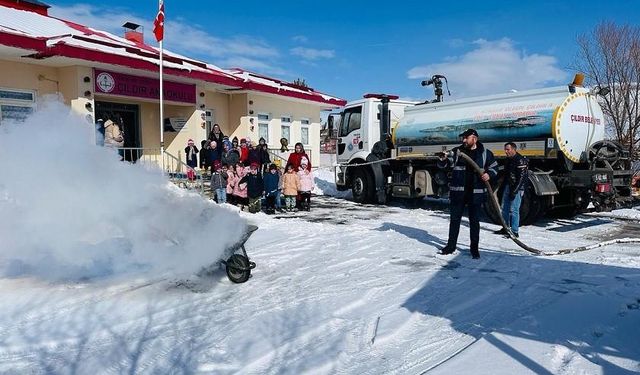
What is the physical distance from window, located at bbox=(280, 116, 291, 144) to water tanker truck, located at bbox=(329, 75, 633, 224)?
8.62m

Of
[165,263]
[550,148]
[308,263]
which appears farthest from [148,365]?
[550,148]

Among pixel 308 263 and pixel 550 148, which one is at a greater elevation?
pixel 550 148

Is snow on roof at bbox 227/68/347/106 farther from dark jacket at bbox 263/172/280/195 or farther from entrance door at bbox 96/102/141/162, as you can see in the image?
dark jacket at bbox 263/172/280/195

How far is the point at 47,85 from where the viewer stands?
13.3 m

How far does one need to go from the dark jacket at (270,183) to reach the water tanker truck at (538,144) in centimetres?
362

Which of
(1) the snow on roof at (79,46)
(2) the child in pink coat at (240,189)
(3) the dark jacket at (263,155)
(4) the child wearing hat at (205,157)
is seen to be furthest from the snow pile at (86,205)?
(4) the child wearing hat at (205,157)

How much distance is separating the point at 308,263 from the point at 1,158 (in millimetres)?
4079

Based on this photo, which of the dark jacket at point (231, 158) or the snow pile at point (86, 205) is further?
the dark jacket at point (231, 158)

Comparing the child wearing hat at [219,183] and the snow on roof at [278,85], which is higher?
the snow on roof at [278,85]

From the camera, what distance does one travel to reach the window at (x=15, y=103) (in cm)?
1239

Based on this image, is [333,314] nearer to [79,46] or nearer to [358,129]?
[79,46]

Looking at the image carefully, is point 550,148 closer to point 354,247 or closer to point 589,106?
point 589,106

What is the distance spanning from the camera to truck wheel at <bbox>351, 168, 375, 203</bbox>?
14664 millimetres

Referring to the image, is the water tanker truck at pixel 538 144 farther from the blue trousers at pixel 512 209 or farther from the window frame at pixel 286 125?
the window frame at pixel 286 125
